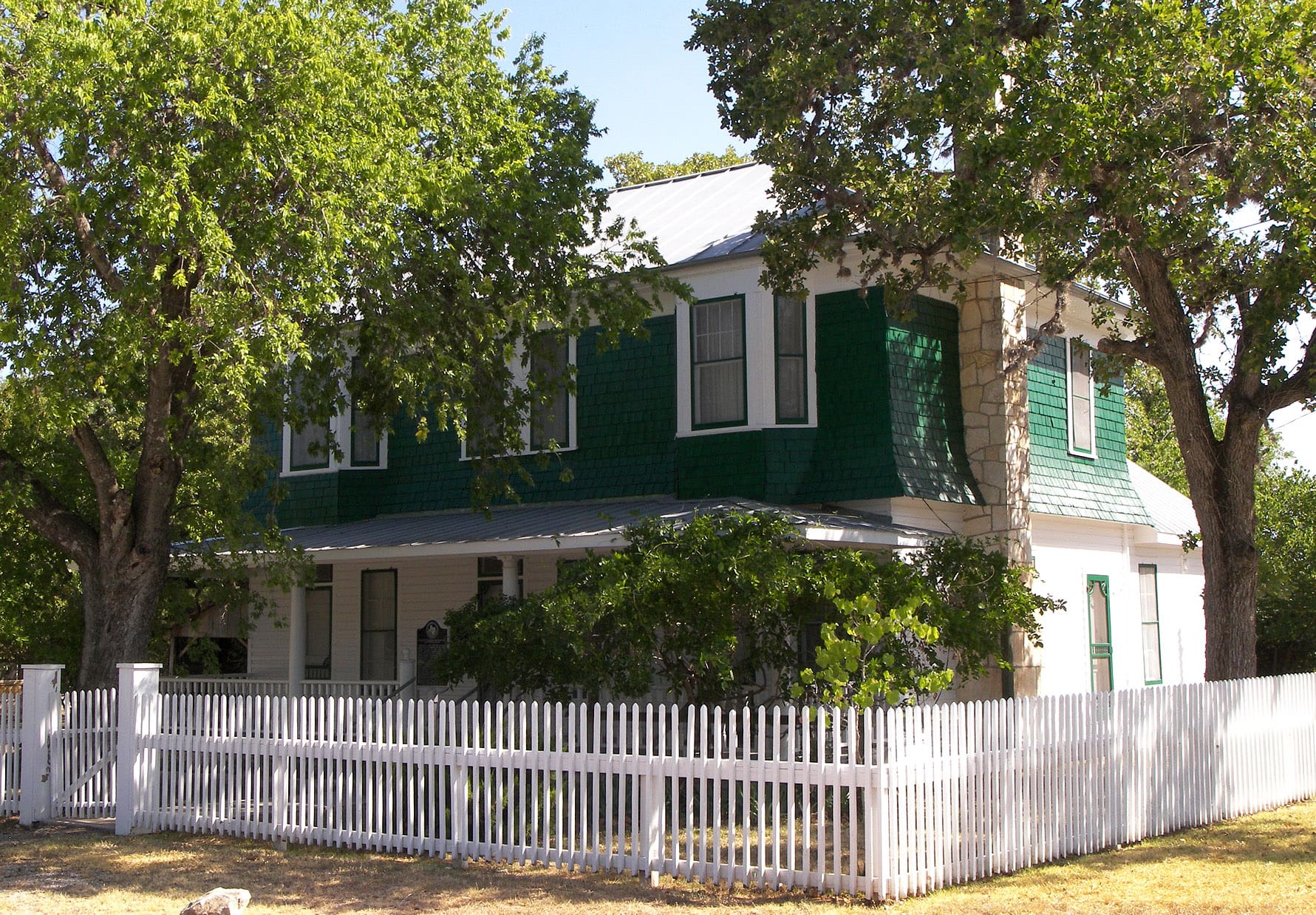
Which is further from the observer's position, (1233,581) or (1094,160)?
(1233,581)

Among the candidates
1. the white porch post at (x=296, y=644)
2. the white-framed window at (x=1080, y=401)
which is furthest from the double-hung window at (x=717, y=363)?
the white porch post at (x=296, y=644)

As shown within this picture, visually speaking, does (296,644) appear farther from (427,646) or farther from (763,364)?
(763,364)

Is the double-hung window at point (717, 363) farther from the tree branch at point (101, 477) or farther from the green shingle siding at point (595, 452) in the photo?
the tree branch at point (101, 477)

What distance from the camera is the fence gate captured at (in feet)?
43.2

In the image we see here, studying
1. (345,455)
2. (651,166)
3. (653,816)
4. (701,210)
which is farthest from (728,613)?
(651,166)

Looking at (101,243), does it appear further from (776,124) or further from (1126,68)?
(1126,68)

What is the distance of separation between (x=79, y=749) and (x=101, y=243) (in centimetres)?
488

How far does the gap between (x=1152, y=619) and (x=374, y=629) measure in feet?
40.5

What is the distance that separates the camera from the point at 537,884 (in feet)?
32.7

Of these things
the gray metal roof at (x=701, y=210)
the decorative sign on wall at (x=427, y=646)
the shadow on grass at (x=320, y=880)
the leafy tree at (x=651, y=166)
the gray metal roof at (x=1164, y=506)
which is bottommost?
the shadow on grass at (x=320, y=880)

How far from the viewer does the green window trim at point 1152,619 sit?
71.3 ft

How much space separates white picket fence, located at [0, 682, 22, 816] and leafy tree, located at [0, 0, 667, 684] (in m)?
0.83

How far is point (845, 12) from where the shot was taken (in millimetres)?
14781

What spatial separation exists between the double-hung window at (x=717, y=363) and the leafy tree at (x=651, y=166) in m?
23.1
